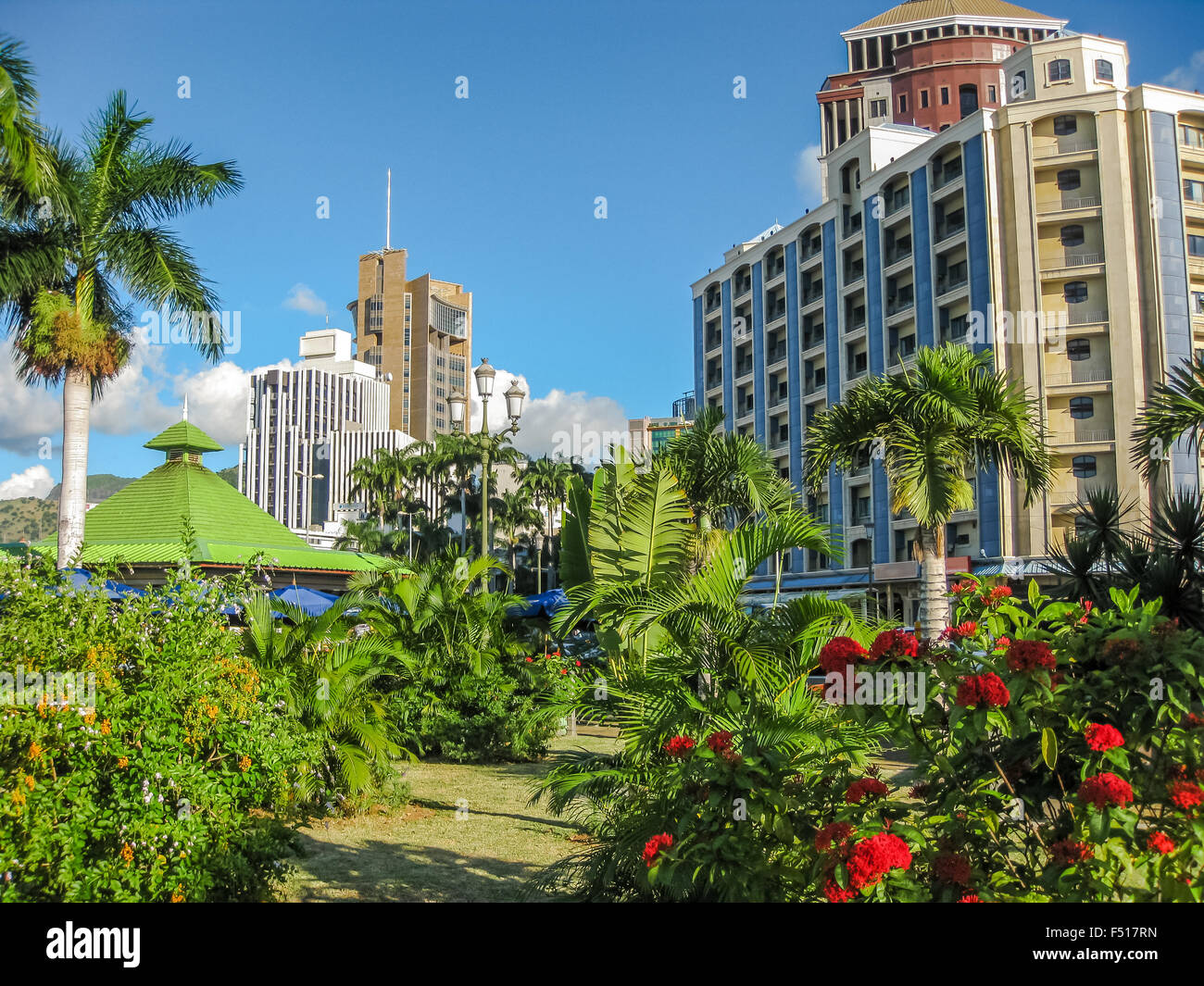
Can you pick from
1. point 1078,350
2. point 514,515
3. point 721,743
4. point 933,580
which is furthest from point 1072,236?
point 514,515

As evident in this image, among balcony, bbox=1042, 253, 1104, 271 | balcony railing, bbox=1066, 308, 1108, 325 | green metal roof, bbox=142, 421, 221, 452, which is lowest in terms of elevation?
green metal roof, bbox=142, 421, 221, 452

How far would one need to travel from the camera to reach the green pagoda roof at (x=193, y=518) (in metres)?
24.2

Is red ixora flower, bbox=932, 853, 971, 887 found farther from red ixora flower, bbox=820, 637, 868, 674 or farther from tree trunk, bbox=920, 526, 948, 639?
tree trunk, bbox=920, 526, 948, 639

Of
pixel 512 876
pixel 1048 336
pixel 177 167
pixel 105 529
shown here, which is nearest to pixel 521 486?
pixel 1048 336

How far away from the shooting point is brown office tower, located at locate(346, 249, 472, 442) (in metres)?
163

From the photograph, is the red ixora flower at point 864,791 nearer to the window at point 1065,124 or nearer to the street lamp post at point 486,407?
the street lamp post at point 486,407

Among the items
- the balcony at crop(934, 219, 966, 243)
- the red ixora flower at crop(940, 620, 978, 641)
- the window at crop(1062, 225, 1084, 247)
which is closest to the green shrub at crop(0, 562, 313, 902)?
the red ixora flower at crop(940, 620, 978, 641)

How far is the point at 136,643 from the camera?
16.8ft

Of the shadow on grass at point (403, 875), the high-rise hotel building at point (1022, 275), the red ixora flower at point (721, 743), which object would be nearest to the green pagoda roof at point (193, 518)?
the shadow on grass at point (403, 875)

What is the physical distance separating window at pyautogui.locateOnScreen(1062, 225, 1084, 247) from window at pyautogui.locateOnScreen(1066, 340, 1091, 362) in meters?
4.59

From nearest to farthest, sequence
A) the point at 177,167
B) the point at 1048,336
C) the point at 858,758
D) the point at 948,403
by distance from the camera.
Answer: the point at 858,758
the point at 948,403
the point at 177,167
the point at 1048,336
